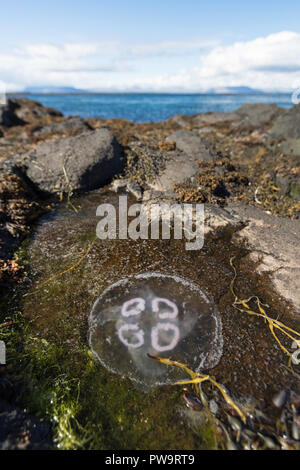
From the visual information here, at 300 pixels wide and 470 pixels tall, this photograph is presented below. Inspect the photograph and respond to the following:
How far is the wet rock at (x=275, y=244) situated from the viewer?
17.3 feet

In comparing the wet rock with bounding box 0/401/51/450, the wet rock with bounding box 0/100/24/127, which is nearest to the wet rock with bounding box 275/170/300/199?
the wet rock with bounding box 0/401/51/450

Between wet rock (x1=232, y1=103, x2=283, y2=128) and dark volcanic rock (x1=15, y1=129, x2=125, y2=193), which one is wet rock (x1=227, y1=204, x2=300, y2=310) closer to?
dark volcanic rock (x1=15, y1=129, x2=125, y2=193)

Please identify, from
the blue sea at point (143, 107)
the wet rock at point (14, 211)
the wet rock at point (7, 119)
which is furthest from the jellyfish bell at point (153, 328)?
the blue sea at point (143, 107)

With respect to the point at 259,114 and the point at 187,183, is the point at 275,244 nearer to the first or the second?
the point at 187,183

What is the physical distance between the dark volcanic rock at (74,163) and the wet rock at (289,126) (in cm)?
898

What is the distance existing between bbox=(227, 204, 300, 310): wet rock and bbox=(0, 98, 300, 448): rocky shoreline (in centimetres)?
2

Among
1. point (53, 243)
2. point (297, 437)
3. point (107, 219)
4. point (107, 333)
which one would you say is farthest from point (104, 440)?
point (107, 219)

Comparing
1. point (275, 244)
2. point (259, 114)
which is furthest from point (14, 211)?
point (259, 114)

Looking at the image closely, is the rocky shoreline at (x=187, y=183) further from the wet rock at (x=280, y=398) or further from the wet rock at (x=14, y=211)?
the wet rock at (x=280, y=398)

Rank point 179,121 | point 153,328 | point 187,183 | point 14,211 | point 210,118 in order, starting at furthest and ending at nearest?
point 210,118 < point 179,121 < point 187,183 < point 14,211 < point 153,328

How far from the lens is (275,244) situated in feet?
20.8

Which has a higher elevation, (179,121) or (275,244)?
(179,121)

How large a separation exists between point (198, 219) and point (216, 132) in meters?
15.3
